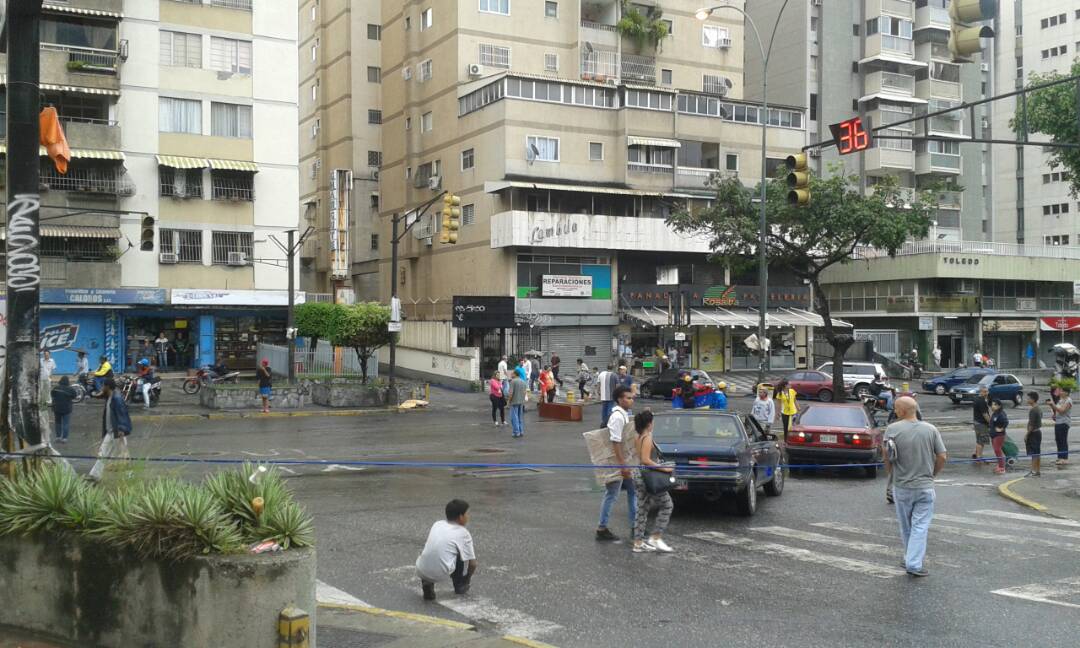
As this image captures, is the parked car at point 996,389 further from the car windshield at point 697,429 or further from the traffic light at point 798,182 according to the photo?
the car windshield at point 697,429

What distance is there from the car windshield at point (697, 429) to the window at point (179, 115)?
110ft

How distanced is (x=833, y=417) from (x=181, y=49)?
33.7 m

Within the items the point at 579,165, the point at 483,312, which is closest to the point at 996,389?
the point at 579,165

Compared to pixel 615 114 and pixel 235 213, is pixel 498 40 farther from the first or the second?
pixel 235 213

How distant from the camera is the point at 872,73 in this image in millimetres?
63938

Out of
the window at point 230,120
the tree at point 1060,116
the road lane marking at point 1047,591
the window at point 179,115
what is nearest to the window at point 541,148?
the window at point 230,120

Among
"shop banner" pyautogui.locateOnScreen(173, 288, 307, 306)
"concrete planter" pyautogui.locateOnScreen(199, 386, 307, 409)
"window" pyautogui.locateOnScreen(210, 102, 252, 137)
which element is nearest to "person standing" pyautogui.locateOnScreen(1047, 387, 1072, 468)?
"concrete planter" pyautogui.locateOnScreen(199, 386, 307, 409)

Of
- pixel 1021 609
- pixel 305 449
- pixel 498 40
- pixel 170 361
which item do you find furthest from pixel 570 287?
pixel 1021 609

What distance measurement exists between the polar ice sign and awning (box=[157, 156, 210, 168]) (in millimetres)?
12159

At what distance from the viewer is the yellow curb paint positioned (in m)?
7.78

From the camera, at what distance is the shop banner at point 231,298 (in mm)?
41469

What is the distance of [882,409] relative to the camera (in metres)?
30.6

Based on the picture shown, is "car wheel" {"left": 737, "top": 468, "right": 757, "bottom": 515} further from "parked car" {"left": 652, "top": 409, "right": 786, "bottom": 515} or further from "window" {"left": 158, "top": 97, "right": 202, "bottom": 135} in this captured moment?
"window" {"left": 158, "top": 97, "right": 202, "bottom": 135}

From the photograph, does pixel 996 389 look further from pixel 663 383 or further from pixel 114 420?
pixel 114 420
